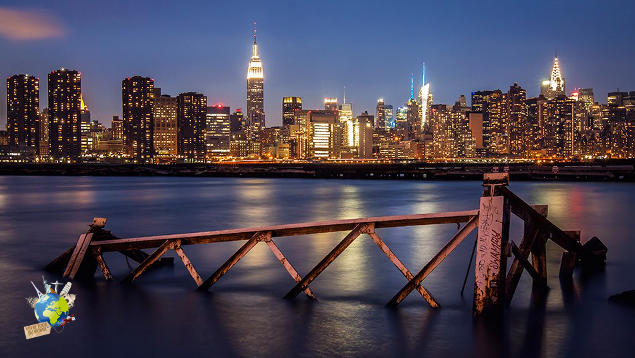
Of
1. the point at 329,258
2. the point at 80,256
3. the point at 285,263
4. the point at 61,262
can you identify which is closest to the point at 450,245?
the point at 329,258

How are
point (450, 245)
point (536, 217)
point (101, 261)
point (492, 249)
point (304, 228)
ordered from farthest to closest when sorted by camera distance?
point (101, 261)
point (304, 228)
point (536, 217)
point (450, 245)
point (492, 249)

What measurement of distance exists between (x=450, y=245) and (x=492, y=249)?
993 millimetres

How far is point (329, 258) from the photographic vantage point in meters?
13.8

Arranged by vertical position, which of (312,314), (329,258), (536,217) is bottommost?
(312,314)

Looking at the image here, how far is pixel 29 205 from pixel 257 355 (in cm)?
4895

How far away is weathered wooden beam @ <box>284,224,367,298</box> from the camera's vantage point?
1355 cm

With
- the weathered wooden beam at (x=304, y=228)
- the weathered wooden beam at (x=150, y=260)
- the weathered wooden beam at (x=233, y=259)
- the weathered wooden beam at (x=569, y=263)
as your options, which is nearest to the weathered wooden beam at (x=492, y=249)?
the weathered wooden beam at (x=304, y=228)

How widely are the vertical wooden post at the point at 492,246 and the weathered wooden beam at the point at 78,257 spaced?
10.2 m

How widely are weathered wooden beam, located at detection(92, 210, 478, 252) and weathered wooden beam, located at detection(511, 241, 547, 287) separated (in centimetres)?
157

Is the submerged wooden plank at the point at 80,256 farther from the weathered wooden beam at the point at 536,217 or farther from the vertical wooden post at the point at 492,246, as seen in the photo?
the weathered wooden beam at the point at 536,217

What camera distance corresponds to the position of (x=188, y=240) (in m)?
15.2

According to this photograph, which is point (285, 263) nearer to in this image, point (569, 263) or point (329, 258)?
point (329, 258)

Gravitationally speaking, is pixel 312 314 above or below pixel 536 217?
below

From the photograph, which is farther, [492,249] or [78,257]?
[78,257]
